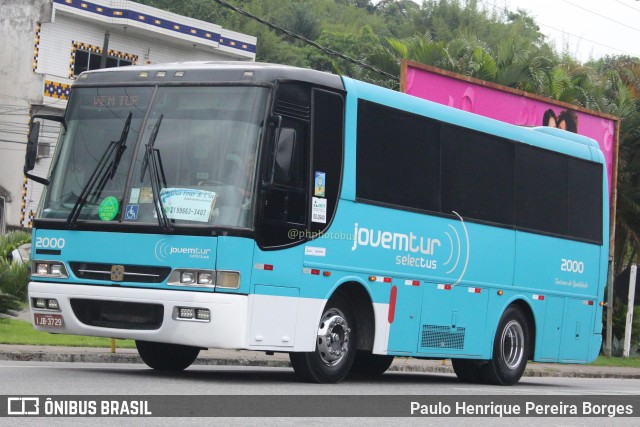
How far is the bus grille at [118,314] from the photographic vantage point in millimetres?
12500

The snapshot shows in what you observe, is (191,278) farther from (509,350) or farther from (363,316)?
(509,350)

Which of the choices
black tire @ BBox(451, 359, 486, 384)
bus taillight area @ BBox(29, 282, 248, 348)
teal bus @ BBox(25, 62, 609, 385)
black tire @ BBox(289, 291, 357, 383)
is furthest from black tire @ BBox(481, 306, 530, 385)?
bus taillight area @ BBox(29, 282, 248, 348)

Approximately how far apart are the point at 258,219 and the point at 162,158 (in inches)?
48.0

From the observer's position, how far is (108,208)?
505 inches

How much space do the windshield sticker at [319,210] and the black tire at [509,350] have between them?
4385mm

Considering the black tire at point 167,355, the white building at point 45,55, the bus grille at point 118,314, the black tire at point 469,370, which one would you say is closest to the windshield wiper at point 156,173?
the bus grille at point 118,314

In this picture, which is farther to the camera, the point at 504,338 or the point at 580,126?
the point at 580,126

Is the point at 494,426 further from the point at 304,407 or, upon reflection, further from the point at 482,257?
the point at 482,257

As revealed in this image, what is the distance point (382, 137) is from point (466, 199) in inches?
81.0

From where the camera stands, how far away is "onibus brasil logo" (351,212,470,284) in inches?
557

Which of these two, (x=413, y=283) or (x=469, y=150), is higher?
(x=469, y=150)

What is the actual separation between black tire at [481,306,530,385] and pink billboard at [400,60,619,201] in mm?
7568

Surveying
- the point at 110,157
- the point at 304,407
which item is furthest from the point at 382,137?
the point at 304,407

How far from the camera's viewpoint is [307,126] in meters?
13.3
